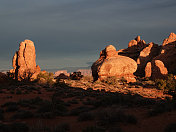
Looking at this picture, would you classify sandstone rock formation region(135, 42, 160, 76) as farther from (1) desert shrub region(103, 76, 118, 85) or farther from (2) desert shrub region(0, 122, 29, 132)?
(2) desert shrub region(0, 122, 29, 132)

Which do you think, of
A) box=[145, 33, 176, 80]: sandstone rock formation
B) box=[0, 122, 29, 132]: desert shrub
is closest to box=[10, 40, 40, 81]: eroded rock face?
box=[145, 33, 176, 80]: sandstone rock formation

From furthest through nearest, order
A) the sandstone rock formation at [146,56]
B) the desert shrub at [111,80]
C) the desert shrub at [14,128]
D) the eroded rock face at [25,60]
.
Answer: the sandstone rock formation at [146,56] < the eroded rock face at [25,60] < the desert shrub at [111,80] < the desert shrub at [14,128]

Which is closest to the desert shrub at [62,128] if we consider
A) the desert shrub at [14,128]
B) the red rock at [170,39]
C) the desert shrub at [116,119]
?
the desert shrub at [14,128]

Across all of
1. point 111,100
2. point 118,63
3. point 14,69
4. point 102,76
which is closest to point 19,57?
point 14,69

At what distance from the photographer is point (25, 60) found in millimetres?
42938

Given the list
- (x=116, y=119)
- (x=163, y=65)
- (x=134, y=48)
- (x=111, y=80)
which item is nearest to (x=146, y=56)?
(x=134, y=48)

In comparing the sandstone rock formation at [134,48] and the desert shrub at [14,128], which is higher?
the sandstone rock formation at [134,48]

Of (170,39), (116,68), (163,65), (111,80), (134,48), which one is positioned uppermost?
(170,39)

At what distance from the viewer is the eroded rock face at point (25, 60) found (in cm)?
4182

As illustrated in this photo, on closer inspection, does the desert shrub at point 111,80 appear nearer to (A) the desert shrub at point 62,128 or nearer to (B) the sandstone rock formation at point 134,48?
(A) the desert shrub at point 62,128

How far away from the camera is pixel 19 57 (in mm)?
43156

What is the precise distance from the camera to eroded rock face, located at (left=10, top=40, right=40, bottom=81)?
41.8 meters

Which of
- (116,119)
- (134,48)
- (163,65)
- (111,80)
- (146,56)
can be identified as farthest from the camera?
(134,48)

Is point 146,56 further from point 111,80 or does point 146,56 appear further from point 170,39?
point 111,80
